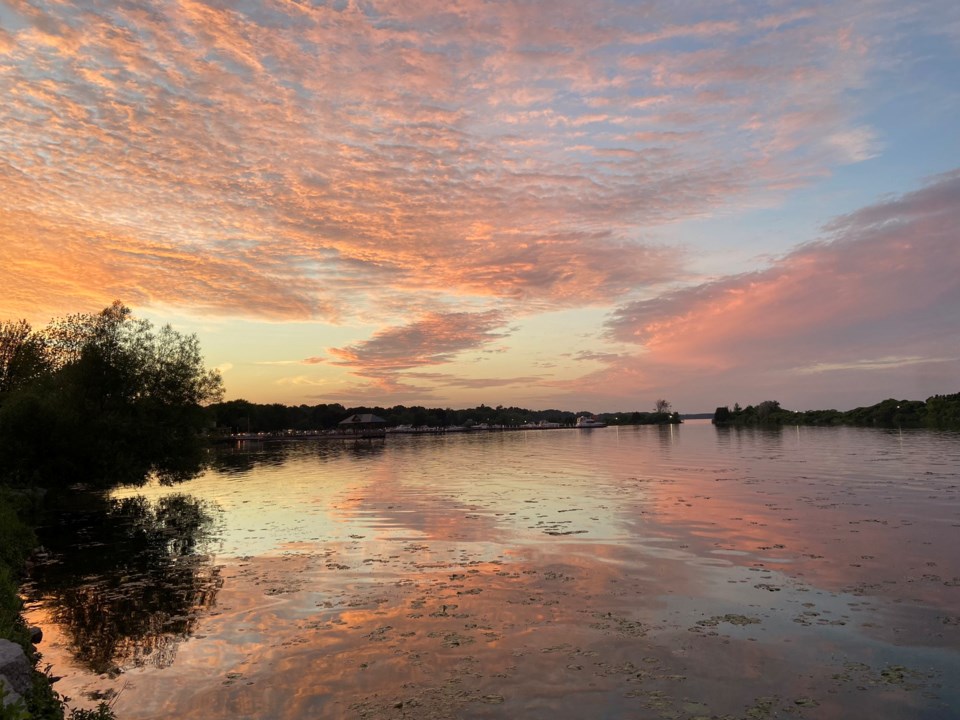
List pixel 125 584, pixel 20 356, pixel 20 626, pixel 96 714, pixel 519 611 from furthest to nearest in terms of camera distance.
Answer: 1. pixel 20 356
2. pixel 125 584
3. pixel 519 611
4. pixel 20 626
5. pixel 96 714

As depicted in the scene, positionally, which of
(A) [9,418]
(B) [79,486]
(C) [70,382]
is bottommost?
(B) [79,486]

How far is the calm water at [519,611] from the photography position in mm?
13898

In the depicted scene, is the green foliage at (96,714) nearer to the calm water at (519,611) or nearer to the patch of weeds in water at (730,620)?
the calm water at (519,611)

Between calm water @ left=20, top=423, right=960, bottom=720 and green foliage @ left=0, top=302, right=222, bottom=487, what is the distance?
50.6ft

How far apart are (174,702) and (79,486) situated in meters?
70.7

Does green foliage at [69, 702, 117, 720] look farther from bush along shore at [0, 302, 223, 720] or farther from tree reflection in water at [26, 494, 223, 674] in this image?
bush along shore at [0, 302, 223, 720]

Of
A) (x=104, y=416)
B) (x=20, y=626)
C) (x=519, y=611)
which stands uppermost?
(x=104, y=416)

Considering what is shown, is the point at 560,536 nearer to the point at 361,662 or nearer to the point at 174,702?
the point at 361,662

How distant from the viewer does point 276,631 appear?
61.1 ft


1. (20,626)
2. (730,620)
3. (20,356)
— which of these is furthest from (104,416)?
(730,620)

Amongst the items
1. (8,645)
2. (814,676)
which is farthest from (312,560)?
(814,676)

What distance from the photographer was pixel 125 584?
82.6 feet

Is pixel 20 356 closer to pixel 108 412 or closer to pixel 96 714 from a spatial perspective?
pixel 108 412

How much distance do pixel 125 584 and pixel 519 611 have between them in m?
17.1
